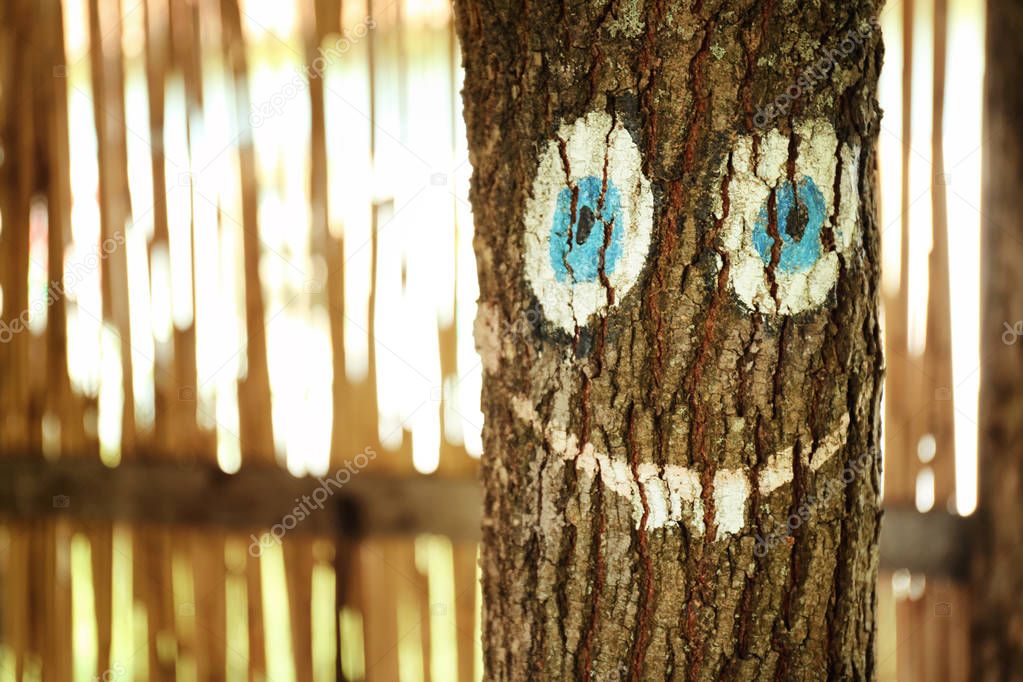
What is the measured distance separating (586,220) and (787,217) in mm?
167

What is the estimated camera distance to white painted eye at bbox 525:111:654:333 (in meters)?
0.67

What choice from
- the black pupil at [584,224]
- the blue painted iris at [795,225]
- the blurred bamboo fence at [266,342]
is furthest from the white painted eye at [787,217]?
the blurred bamboo fence at [266,342]

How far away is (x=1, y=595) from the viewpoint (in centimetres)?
181

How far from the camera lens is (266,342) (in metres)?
1.57

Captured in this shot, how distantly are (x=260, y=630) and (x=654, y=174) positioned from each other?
1.38 meters

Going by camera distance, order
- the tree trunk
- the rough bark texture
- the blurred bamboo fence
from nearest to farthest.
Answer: the rough bark texture, the tree trunk, the blurred bamboo fence

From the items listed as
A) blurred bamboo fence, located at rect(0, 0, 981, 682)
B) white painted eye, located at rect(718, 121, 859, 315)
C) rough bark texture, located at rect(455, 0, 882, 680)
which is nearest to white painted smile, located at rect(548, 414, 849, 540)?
rough bark texture, located at rect(455, 0, 882, 680)

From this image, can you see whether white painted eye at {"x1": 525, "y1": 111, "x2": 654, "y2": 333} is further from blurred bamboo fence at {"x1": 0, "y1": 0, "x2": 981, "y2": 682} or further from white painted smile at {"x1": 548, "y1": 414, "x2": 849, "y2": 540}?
blurred bamboo fence at {"x1": 0, "y1": 0, "x2": 981, "y2": 682}

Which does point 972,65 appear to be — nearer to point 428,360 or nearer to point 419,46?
point 419,46

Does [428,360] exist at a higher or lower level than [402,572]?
higher

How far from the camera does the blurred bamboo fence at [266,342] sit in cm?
143

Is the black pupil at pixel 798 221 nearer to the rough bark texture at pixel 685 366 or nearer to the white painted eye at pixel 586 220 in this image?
the rough bark texture at pixel 685 366

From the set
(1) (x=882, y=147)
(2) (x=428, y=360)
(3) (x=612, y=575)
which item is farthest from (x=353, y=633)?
(1) (x=882, y=147)

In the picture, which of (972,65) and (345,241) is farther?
(345,241)
